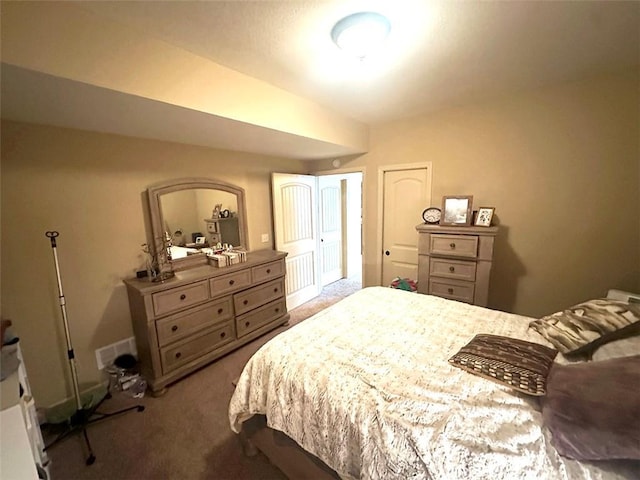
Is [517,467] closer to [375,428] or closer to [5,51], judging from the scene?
[375,428]

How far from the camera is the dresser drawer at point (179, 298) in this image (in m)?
2.08

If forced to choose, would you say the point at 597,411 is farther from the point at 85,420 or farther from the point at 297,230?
the point at 297,230

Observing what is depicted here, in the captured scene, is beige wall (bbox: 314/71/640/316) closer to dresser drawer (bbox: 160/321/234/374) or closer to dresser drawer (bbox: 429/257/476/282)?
dresser drawer (bbox: 429/257/476/282)

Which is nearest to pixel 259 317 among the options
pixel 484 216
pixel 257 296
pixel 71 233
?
pixel 257 296

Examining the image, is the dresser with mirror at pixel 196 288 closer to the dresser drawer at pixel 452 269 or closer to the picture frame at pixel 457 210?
the dresser drawer at pixel 452 269

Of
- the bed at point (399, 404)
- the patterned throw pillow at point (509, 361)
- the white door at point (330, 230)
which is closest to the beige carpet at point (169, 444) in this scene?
the bed at point (399, 404)

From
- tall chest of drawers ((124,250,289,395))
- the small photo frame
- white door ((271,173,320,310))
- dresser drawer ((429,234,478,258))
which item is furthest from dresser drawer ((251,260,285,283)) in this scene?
the small photo frame

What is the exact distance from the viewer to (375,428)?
0.96 m

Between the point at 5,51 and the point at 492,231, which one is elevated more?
the point at 5,51

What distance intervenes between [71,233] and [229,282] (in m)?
1.28

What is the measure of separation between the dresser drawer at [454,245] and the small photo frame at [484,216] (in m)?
0.25

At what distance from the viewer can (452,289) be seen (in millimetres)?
2463

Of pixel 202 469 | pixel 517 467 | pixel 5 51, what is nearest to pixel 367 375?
pixel 517 467

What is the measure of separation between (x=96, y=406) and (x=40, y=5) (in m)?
2.56
